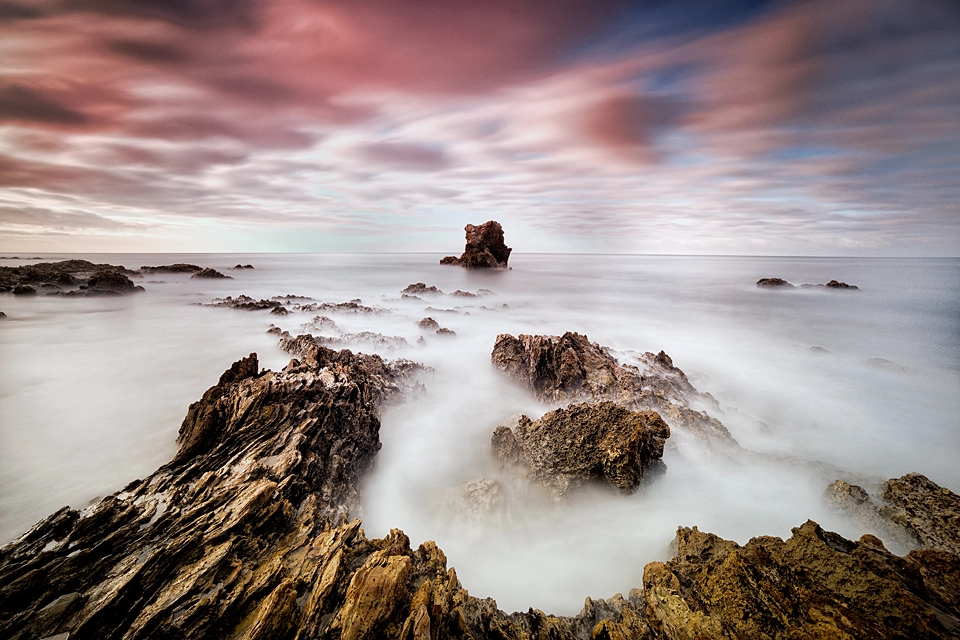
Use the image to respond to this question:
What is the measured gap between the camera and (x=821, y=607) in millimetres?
3199

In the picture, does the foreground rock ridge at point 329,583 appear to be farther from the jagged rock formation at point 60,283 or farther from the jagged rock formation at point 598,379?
the jagged rock formation at point 60,283

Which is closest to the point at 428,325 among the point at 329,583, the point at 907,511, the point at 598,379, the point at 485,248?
the point at 598,379

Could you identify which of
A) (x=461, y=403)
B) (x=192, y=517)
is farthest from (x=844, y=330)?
(x=192, y=517)

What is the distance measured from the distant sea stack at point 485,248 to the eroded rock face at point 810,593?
6720 cm

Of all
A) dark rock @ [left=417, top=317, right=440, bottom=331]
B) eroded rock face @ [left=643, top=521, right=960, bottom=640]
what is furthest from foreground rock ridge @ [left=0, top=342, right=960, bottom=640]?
dark rock @ [left=417, top=317, right=440, bottom=331]

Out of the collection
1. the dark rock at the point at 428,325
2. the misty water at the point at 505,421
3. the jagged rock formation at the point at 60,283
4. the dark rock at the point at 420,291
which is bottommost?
the misty water at the point at 505,421

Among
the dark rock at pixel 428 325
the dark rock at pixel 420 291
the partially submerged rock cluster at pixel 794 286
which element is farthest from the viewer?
the partially submerged rock cluster at pixel 794 286

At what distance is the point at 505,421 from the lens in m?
9.56

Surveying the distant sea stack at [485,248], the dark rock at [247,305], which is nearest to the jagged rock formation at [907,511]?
the dark rock at [247,305]

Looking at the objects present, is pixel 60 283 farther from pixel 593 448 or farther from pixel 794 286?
pixel 794 286

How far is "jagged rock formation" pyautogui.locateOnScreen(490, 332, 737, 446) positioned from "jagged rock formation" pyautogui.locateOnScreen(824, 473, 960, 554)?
7.31 feet

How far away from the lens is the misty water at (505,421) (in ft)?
19.5

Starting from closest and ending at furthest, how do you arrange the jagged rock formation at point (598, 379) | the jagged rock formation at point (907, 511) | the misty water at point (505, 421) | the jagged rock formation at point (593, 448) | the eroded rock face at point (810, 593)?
the eroded rock face at point (810, 593) < the jagged rock formation at point (907, 511) < the misty water at point (505, 421) < the jagged rock formation at point (593, 448) < the jagged rock formation at point (598, 379)

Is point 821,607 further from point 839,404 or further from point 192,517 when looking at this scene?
point 839,404
